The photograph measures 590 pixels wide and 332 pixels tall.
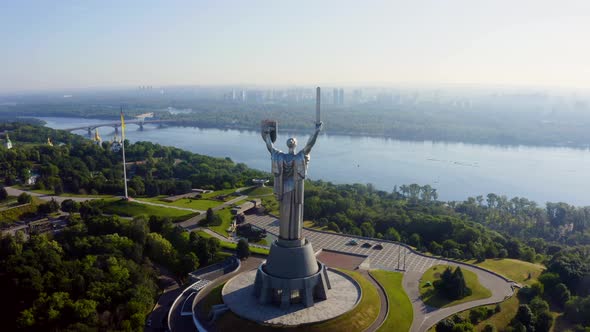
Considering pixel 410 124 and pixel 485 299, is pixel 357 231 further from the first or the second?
pixel 410 124

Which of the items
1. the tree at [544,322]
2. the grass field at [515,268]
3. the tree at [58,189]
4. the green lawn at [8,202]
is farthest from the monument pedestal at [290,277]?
the tree at [58,189]

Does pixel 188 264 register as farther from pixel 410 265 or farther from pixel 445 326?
pixel 445 326

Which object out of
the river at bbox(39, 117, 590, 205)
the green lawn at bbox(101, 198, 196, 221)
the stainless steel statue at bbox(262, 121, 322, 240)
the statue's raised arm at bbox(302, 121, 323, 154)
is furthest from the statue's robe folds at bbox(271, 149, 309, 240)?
the river at bbox(39, 117, 590, 205)

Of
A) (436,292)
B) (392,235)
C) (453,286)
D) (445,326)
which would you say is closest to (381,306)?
(445,326)

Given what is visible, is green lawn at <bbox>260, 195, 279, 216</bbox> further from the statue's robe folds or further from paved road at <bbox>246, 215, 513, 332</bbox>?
the statue's robe folds

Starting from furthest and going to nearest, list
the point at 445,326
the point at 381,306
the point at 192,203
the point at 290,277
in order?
the point at 192,203, the point at 381,306, the point at 290,277, the point at 445,326
